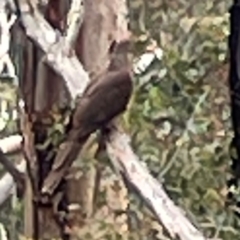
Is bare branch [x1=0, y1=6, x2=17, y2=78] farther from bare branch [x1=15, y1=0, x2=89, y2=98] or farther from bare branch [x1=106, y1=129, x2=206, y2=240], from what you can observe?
bare branch [x1=106, y1=129, x2=206, y2=240]

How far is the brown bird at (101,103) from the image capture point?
197 cm

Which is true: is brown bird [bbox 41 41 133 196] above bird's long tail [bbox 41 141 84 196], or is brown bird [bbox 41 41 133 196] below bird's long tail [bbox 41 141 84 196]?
above

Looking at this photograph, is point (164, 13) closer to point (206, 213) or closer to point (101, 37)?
point (101, 37)

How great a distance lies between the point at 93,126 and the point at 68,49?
136 millimetres

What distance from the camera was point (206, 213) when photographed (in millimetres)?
2018

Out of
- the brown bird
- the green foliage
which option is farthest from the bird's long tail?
the green foliage

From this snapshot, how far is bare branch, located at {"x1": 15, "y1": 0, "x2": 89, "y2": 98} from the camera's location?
1990 millimetres

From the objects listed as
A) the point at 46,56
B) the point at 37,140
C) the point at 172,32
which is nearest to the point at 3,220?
the point at 37,140

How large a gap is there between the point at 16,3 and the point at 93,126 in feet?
0.80

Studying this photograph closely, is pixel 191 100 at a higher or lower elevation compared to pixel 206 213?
higher

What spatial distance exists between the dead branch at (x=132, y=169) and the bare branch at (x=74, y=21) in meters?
0.02

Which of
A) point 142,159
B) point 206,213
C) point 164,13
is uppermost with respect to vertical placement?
point 164,13

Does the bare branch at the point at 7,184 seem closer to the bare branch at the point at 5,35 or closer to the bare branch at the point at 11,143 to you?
the bare branch at the point at 11,143

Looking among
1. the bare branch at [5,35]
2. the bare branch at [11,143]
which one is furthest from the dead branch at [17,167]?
the bare branch at [5,35]
